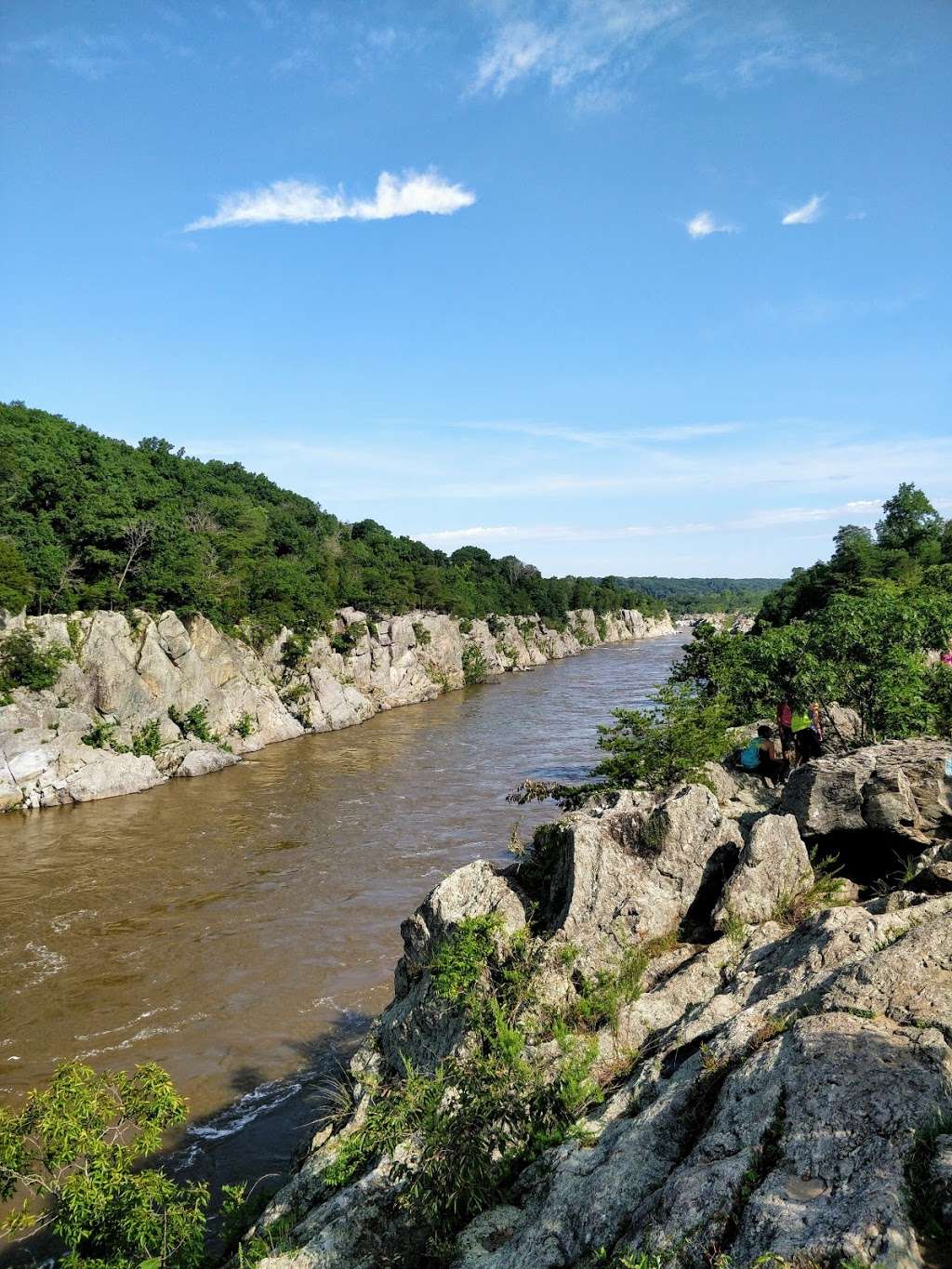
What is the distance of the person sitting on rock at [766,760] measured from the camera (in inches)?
575

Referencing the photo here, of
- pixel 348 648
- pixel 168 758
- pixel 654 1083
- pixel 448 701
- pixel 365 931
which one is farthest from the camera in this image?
pixel 448 701

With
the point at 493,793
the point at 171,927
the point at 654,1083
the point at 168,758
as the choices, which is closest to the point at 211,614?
the point at 168,758

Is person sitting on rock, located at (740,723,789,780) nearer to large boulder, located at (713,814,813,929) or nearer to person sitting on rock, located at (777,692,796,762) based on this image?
person sitting on rock, located at (777,692,796,762)

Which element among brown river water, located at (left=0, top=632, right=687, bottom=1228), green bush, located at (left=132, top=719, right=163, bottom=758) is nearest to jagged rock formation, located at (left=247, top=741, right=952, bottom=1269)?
brown river water, located at (left=0, top=632, right=687, bottom=1228)

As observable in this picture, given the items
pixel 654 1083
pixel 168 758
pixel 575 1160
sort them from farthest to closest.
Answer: pixel 168 758 < pixel 654 1083 < pixel 575 1160

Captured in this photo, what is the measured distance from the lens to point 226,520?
195ft

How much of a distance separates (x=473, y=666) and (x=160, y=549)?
34.0 m

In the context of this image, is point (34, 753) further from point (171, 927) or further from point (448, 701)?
point (448, 701)

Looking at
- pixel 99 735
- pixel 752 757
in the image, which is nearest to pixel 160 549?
pixel 99 735

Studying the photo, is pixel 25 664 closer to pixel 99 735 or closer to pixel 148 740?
pixel 99 735

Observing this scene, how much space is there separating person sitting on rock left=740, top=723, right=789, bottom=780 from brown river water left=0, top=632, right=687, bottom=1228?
28.5ft

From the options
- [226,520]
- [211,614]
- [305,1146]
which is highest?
[226,520]

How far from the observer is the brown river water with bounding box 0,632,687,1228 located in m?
12.3

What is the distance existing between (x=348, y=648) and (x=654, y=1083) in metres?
46.0
